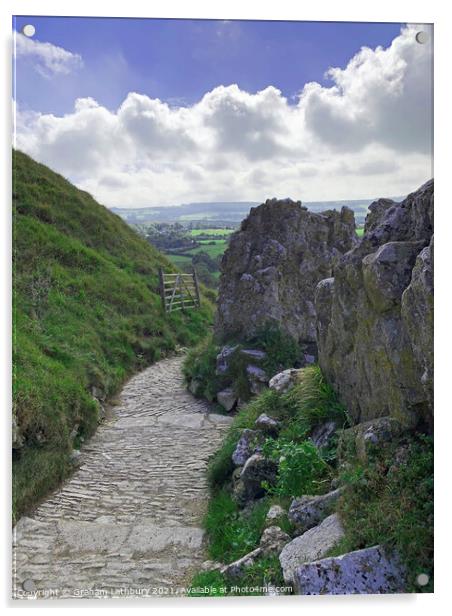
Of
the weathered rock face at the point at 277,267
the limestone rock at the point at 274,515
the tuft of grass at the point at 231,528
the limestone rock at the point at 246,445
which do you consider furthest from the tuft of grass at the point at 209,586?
the weathered rock face at the point at 277,267

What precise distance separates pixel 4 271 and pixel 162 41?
147 inches

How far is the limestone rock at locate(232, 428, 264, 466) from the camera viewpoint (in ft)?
29.2

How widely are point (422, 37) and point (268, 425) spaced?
6.18 m

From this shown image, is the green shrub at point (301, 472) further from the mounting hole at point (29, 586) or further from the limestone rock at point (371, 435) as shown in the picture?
the mounting hole at point (29, 586)

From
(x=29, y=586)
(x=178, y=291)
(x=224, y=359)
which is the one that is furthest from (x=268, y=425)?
(x=178, y=291)

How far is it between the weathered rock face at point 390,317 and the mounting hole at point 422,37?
203 centimetres

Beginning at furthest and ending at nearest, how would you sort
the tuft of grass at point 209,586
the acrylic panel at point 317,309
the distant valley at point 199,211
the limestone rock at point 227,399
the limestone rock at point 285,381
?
1. the limestone rock at point 227,399
2. the limestone rock at point 285,381
3. the distant valley at point 199,211
4. the tuft of grass at point 209,586
5. the acrylic panel at point 317,309

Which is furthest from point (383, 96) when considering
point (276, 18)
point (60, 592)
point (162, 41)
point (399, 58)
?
point (60, 592)

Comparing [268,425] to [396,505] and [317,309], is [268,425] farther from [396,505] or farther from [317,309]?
[396,505]

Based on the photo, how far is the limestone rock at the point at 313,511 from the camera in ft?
20.5

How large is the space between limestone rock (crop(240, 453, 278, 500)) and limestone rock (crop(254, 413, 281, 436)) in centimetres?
89

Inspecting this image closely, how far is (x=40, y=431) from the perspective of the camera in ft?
32.1

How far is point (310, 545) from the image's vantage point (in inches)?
228
